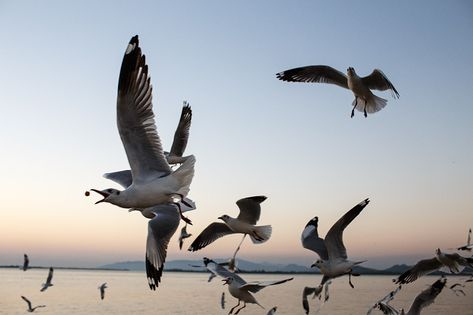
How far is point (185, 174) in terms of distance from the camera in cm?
627

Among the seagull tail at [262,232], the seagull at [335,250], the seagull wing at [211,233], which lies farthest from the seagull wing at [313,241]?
the seagull wing at [211,233]

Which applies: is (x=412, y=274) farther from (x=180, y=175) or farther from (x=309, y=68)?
(x=180, y=175)

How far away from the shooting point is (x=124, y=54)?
5.77 m

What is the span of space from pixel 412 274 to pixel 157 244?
4.71 meters

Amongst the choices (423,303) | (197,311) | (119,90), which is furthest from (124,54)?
(197,311)

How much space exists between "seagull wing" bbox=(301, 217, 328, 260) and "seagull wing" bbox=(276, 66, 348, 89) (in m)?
2.49

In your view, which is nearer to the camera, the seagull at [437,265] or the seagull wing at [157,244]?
the seagull wing at [157,244]

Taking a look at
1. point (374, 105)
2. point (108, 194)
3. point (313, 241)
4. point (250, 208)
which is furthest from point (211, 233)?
point (108, 194)

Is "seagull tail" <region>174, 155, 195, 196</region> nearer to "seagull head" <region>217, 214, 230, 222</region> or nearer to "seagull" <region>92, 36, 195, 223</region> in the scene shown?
Answer: "seagull" <region>92, 36, 195, 223</region>

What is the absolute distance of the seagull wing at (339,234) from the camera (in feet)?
27.0

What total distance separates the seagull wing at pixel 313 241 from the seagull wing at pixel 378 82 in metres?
2.46

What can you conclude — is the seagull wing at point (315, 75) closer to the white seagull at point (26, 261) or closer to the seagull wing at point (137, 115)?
the seagull wing at point (137, 115)

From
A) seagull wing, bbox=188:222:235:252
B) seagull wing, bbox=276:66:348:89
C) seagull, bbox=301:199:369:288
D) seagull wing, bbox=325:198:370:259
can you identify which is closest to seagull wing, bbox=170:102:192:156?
seagull wing, bbox=188:222:235:252

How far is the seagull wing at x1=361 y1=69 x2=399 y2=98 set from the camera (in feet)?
33.7
